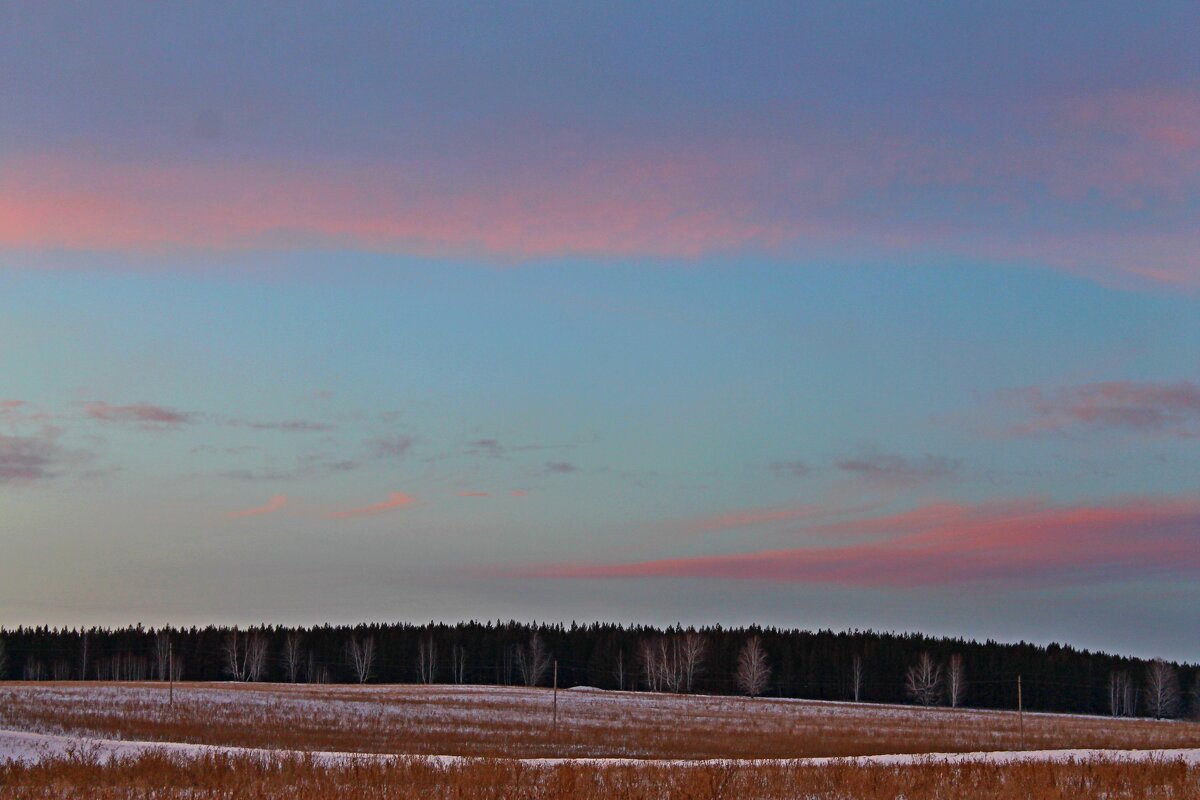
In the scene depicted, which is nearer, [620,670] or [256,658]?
[620,670]

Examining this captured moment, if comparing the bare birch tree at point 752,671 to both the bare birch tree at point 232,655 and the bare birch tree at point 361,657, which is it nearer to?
the bare birch tree at point 361,657

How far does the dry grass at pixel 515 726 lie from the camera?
41.5 m

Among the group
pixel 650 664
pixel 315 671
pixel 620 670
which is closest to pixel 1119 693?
pixel 650 664

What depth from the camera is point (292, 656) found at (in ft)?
496

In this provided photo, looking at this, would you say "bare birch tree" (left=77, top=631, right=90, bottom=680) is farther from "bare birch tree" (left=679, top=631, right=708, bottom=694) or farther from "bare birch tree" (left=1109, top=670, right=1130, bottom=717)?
"bare birch tree" (left=1109, top=670, right=1130, bottom=717)

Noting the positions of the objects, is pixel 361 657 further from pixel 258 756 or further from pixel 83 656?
pixel 258 756

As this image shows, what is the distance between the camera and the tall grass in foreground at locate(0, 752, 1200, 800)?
54.1 feet

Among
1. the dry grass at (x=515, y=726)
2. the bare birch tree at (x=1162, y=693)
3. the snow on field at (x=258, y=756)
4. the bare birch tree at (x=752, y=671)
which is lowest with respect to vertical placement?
the bare birch tree at (x=1162, y=693)

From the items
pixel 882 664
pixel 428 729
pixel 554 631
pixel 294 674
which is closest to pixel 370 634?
pixel 294 674

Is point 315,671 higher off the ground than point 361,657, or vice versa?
point 361,657

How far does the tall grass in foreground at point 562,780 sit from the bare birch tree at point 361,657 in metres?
126

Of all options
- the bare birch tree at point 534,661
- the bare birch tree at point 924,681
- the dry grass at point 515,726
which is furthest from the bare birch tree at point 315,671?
the dry grass at point 515,726

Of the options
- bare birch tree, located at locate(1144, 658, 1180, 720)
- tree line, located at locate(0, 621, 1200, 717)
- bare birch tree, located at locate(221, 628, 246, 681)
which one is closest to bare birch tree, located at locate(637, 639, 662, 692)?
tree line, located at locate(0, 621, 1200, 717)

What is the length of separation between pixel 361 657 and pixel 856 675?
2651 inches
